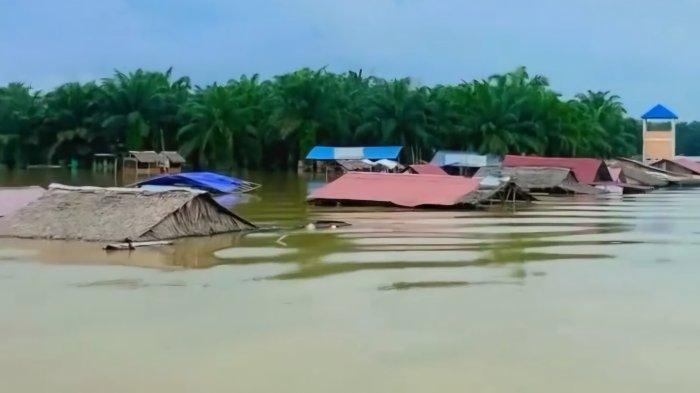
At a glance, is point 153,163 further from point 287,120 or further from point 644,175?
point 644,175

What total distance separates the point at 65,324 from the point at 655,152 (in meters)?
34.3

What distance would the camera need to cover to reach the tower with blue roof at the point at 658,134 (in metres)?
37.1

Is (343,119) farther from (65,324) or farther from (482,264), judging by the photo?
(65,324)

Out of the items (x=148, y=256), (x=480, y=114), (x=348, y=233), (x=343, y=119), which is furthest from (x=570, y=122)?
(x=148, y=256)

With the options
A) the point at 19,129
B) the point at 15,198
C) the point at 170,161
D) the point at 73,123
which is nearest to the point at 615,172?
the point at 170,161

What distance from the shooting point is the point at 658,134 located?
1479 inches

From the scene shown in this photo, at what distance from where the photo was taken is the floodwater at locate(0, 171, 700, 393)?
5316mm

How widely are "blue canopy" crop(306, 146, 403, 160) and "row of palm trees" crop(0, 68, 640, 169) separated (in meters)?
2.95

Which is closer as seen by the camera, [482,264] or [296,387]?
[296,387]

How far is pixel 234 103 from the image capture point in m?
41.8

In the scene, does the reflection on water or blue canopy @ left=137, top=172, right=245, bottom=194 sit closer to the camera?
the reflection on water

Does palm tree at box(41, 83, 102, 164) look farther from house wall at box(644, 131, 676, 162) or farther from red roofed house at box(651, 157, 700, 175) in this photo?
red roofed house at box(651, 157, 700, 175)

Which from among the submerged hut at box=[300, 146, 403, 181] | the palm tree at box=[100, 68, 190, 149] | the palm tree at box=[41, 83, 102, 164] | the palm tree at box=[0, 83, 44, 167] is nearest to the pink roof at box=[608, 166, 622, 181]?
the submerged hut at box=[300, 146, 403, 181]

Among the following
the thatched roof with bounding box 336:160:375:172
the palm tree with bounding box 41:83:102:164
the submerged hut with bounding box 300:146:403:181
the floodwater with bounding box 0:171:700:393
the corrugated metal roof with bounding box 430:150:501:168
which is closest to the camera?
the floodwater with bounding box 0:171:700:393
